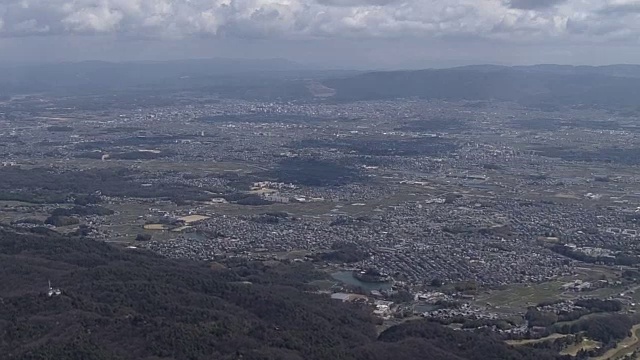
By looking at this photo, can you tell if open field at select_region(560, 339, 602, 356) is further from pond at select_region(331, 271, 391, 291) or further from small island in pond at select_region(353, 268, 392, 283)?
small island in pond at select_region(353, 268, 392, 283)

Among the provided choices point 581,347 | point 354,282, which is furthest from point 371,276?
point 581,347

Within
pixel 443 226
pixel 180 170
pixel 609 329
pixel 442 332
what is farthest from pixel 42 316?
pixel 180 170

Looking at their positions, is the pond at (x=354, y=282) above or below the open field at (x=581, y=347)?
below

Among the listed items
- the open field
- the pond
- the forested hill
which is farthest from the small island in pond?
the open field

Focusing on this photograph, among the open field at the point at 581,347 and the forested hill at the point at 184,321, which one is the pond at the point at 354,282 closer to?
the forested hill at the point at 184,321

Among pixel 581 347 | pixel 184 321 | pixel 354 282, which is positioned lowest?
pixel 354 282

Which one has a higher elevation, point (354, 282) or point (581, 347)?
point (581, 347)

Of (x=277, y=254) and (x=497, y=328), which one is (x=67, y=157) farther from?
(x=497, y=328)

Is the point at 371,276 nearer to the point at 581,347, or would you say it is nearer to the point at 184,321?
the point at 581,347

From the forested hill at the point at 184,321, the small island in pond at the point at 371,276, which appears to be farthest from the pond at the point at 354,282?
the forested hill at the point at 184,321
